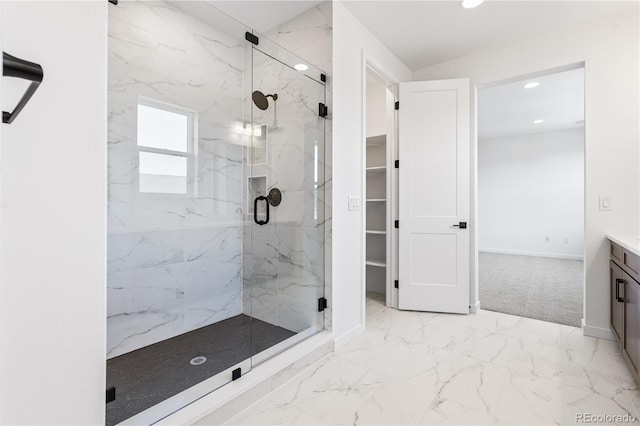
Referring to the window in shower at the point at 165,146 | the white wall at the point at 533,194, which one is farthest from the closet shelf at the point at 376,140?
the white wall at the point at 533,194

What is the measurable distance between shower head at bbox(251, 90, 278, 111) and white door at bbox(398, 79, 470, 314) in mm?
1401

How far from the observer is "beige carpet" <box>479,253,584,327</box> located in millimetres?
3016

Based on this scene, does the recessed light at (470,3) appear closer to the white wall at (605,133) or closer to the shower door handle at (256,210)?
the white wall at (605,133)

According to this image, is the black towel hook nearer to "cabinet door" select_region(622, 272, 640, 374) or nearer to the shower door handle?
the shower door handle

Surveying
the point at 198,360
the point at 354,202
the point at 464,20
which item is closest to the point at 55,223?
the point at 198,360

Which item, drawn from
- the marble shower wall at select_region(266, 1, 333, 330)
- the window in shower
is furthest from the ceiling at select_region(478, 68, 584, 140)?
the window in shower

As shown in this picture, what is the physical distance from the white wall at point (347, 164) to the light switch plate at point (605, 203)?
1.89 meters

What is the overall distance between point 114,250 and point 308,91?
1.81m

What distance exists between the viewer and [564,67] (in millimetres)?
2635

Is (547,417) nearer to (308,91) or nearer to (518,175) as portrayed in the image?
(308,91)

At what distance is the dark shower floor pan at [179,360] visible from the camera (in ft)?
5.07

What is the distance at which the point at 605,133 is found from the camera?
7.96 feet

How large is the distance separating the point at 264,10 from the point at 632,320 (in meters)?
3.27

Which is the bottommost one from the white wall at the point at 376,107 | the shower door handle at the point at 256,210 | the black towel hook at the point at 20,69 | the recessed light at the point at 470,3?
the shower door handle at the point at 256,210
